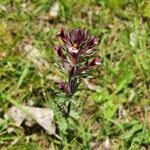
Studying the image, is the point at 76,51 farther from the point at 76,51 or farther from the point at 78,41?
the point at 78,41

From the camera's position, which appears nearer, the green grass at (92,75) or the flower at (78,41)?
the flower at (78,41)

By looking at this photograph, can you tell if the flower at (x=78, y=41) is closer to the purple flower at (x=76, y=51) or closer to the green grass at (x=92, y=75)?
the purple flower at (x=76, y=51)

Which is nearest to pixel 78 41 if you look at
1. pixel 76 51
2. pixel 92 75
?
pixel 76 51

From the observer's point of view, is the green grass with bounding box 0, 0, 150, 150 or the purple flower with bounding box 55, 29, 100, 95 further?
the green grass with bounding box 0, 0, 150, 150

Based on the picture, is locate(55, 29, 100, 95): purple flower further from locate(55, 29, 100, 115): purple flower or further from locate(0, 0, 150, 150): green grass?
locate(0, 0, 150, 150): green grass

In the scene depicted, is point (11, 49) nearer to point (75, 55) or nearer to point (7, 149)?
point (7, 149)

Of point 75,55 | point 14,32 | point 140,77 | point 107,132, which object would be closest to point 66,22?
point 14,32

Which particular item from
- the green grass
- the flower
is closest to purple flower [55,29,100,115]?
the flower

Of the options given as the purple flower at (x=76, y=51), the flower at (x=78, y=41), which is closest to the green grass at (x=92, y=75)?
the purple flower at (x=76, y=51)

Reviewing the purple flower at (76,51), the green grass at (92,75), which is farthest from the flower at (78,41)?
the green grass at (92,75)
